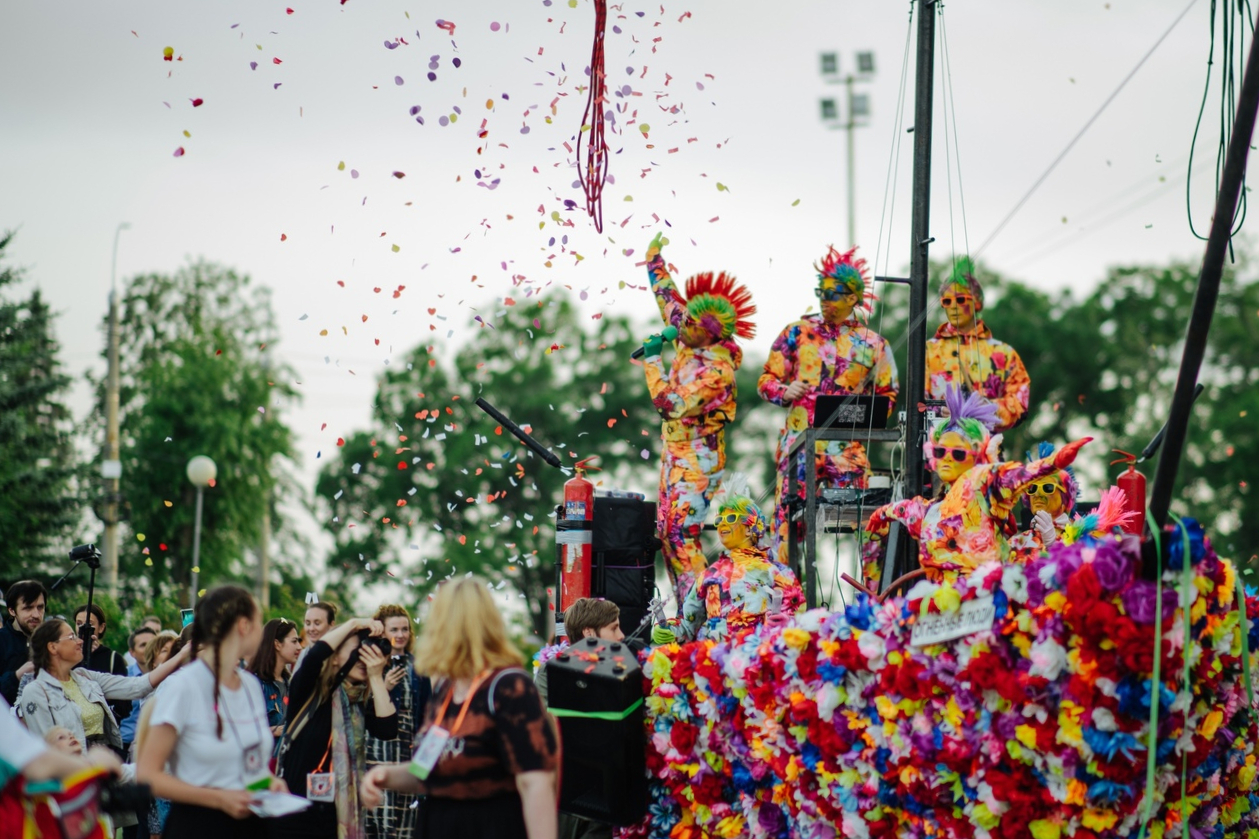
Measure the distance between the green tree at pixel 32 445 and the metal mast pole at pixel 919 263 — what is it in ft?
50.9

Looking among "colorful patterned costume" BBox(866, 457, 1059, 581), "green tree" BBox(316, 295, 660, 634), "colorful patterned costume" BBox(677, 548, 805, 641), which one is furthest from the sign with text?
"green tree" BBox(316, 295, 660, 634)

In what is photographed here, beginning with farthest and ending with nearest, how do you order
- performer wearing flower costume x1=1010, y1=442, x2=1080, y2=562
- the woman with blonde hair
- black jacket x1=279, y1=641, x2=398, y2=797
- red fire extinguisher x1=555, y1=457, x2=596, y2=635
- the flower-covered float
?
red fire extinguisher x1=555, y1=457, x2=596, y2=635, performer wearing flower costume x1=1010, y1=442, x2=1080, y2=562, black jacket x1=279, y1=641, x2=398, y2=797, the flower-covered float, the woman with blonde hair

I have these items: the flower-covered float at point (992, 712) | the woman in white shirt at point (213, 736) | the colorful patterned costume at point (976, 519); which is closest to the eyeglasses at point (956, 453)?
the colorful patterned costume at point (976, 519)

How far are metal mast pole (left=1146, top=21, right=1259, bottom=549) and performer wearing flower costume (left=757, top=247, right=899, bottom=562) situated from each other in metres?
4.58

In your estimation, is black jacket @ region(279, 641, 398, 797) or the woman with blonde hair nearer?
the woman with blonde hair

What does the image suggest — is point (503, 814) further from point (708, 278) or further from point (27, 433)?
point (27, 433)

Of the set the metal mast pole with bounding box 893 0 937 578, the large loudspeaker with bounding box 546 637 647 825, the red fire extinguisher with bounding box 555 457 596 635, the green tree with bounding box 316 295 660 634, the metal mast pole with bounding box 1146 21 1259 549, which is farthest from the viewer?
the green tree with bounding box 316 295 660 634

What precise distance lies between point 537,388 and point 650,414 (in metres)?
2.64

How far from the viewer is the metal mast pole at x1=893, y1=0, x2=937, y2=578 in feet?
25.8

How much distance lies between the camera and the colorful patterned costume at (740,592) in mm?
7324

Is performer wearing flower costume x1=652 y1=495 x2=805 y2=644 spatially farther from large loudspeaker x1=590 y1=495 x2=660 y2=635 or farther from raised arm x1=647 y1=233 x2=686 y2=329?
raised arm x1=647 y1=233 x2=686 y2=329

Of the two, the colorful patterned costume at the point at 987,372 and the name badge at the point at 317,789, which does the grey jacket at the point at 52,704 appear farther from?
the colorful patterned costume at the point at 987,372

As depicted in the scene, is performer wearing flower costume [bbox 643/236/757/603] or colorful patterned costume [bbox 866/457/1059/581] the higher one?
performer wearing flower costume [bbox 643/236/757/603]

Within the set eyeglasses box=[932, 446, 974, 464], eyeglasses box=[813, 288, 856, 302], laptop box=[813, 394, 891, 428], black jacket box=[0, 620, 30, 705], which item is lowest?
black jacket box=[0, 620, 30, 705]
